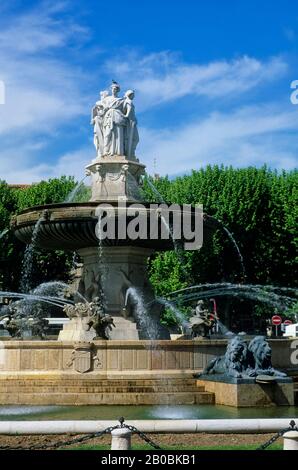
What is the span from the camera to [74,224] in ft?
58.5

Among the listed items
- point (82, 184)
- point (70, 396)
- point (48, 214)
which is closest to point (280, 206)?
point (82, 184)

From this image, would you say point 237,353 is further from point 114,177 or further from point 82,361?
point 114,177

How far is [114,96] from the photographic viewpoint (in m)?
21.0

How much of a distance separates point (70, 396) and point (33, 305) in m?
8.70

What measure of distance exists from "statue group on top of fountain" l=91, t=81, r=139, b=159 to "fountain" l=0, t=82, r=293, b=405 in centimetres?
3

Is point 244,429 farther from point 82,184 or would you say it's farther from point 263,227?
point 263,227

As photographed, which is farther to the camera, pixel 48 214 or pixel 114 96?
pixel 114 96

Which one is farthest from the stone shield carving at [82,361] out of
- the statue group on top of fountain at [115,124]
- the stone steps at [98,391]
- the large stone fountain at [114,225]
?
the statue group on top of fountain at [115,124]

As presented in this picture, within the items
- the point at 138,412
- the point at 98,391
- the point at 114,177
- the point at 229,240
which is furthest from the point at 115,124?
the point at 229,240

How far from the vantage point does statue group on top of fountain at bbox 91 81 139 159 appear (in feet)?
67.7

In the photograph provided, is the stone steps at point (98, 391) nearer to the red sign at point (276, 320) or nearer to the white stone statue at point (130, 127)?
the white stone statue at point (130, 127)

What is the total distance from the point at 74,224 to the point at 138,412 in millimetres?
6209

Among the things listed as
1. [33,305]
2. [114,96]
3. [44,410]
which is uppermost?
[114,96]
